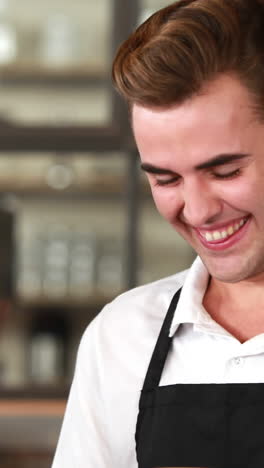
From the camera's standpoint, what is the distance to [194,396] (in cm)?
138

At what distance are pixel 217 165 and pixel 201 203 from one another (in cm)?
5

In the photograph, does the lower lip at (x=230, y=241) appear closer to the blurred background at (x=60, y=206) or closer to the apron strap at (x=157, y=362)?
the apron strap at (x=157, y=362)

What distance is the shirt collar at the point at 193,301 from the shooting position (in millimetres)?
1413

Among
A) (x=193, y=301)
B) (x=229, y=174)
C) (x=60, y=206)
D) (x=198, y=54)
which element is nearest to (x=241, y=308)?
(x=193, y=301)

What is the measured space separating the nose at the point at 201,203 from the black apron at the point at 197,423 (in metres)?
0.27

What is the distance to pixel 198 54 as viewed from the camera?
3.93ft

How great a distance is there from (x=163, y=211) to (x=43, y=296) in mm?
2418

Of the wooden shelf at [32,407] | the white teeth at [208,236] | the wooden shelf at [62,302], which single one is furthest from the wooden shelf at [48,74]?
the white teeth at [208,236]

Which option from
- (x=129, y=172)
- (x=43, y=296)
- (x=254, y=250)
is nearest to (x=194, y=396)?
(x=254, y=250)

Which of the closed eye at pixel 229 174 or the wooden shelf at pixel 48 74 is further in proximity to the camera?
the wooden shelf at pixel 48 74

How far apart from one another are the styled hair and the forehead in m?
0.01

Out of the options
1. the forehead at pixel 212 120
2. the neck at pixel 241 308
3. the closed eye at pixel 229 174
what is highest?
the forehead at pixel 212 120

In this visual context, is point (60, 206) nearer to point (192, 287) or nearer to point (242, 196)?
point (192, 287)

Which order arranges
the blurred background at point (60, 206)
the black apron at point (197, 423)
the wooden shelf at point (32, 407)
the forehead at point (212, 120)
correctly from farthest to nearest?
the blurred background at point (60, 206), the wooden shelf at point (32, 407), the black apron at point (197, 423), the forehead at point (212, 120)
